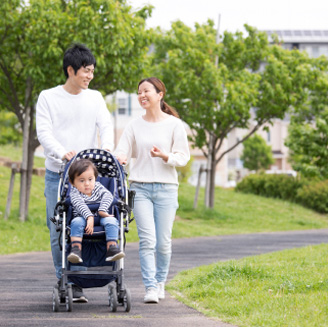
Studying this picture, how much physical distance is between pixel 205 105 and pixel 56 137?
58.8ft

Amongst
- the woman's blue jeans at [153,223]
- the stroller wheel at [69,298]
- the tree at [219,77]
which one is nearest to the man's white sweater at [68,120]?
the woman's blue jeans at [153,223]

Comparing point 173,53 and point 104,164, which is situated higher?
point 173,53

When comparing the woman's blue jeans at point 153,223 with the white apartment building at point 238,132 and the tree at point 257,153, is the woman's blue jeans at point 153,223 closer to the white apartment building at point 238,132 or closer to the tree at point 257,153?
the white apartment building at point 238,132

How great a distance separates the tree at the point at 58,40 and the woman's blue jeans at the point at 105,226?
11.0m

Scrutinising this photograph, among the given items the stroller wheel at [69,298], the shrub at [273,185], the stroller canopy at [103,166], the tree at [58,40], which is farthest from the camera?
the shrub at [273,185]

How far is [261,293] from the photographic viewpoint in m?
7.19

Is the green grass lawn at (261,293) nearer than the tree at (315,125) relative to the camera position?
Yes

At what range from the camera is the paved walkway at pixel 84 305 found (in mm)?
6090

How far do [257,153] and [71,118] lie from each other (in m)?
62.0

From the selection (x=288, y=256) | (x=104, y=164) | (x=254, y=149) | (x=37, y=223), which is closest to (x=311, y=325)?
(x=104, y=164)

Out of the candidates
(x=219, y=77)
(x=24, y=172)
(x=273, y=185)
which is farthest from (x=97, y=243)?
(x=273, y=185)

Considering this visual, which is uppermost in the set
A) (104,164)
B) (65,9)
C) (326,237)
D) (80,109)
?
(65,9)

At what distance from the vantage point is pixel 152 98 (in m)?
7.39

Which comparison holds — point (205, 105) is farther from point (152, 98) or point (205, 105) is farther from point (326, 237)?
point (152, 98)
